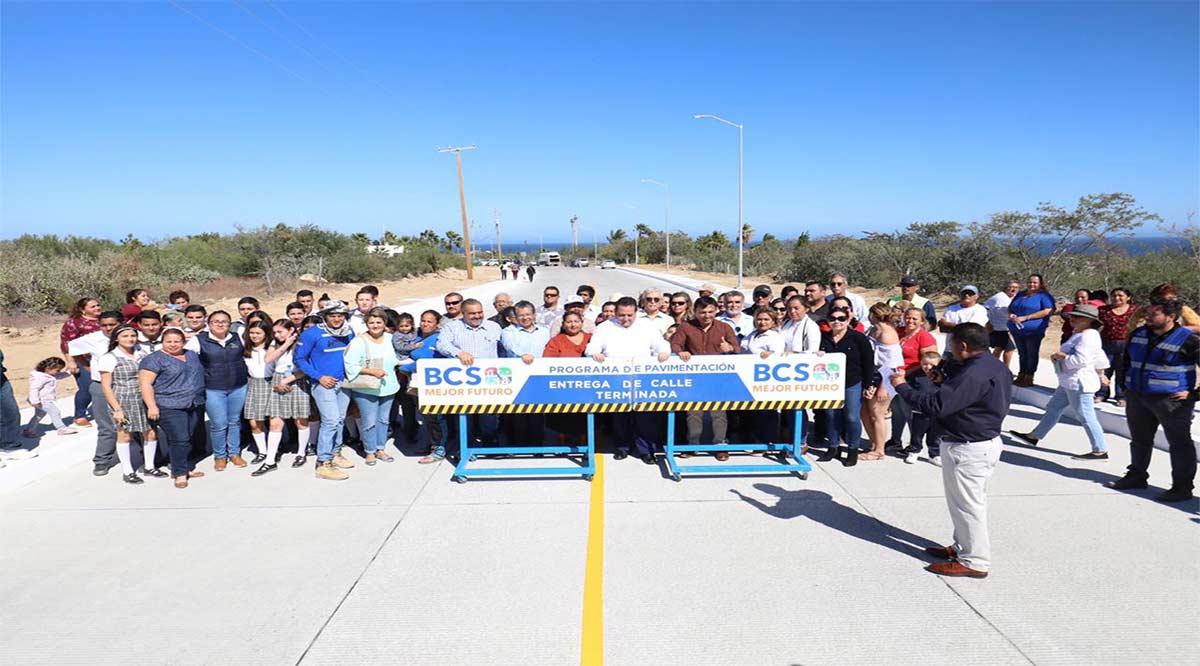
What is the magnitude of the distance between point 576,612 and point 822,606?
148cm

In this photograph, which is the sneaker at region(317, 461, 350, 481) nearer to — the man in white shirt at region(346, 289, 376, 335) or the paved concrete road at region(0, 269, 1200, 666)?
the paved concrete road at region(0, 269, 1200, 666)

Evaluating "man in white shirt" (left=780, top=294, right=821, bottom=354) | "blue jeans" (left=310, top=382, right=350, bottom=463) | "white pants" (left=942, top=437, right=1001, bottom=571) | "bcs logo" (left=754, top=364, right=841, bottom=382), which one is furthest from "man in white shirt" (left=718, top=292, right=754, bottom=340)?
"blue jeans" (left=310, top=382, right=350, bottom=463)

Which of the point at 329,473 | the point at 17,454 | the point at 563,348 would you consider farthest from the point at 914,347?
the point at 17,454

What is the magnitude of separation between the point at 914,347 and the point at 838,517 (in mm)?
2200

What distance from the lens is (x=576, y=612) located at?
385cm

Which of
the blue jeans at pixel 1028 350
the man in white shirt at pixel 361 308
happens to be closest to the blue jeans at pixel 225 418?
the man in white shirt at pixel 361 308

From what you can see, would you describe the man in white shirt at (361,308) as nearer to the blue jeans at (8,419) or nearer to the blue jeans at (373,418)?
the blue jeans at (373,418)

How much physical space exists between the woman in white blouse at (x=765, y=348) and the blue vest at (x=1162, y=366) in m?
2.81

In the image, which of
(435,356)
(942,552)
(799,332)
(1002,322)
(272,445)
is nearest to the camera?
(942,552)

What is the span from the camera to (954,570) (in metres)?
4.20

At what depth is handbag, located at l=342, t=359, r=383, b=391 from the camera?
611 cm

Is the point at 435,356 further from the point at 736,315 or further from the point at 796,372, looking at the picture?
the point at 796,372

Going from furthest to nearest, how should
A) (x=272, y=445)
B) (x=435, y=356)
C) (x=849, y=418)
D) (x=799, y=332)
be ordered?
(x=435, y=356)
(x=799, y=332)
(x=849, y=418)
(x=272, y=445)

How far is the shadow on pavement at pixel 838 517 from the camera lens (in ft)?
15.4
